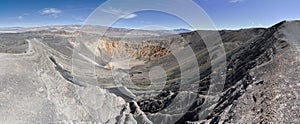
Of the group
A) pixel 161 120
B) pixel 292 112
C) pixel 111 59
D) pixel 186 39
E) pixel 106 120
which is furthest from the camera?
pixel 186 39

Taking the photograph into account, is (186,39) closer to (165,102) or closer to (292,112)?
(165,102)

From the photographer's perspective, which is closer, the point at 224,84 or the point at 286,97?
the point at 286,97

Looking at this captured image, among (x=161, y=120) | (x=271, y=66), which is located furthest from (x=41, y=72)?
(x=271, y=66)

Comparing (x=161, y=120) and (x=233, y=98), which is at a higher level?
(x=233, y=98)

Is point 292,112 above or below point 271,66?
below

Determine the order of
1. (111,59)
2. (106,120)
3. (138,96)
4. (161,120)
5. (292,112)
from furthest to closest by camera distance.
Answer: (111,59) < (138,96) < (106,120) < (161,120) < (292,112)

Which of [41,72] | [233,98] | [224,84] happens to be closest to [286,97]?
[233,98]

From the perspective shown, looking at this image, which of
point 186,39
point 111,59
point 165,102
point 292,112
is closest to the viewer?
point 292,112

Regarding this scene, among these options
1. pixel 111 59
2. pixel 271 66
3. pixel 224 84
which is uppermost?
pixel 271 66

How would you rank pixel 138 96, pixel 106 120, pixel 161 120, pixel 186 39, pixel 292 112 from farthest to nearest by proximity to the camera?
pixel 186 39 < pixel 138 96 < pixel 106 120 < pixel 161 120 < pixel 292 112

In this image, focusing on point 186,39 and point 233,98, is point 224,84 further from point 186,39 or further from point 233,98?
point 186,39
